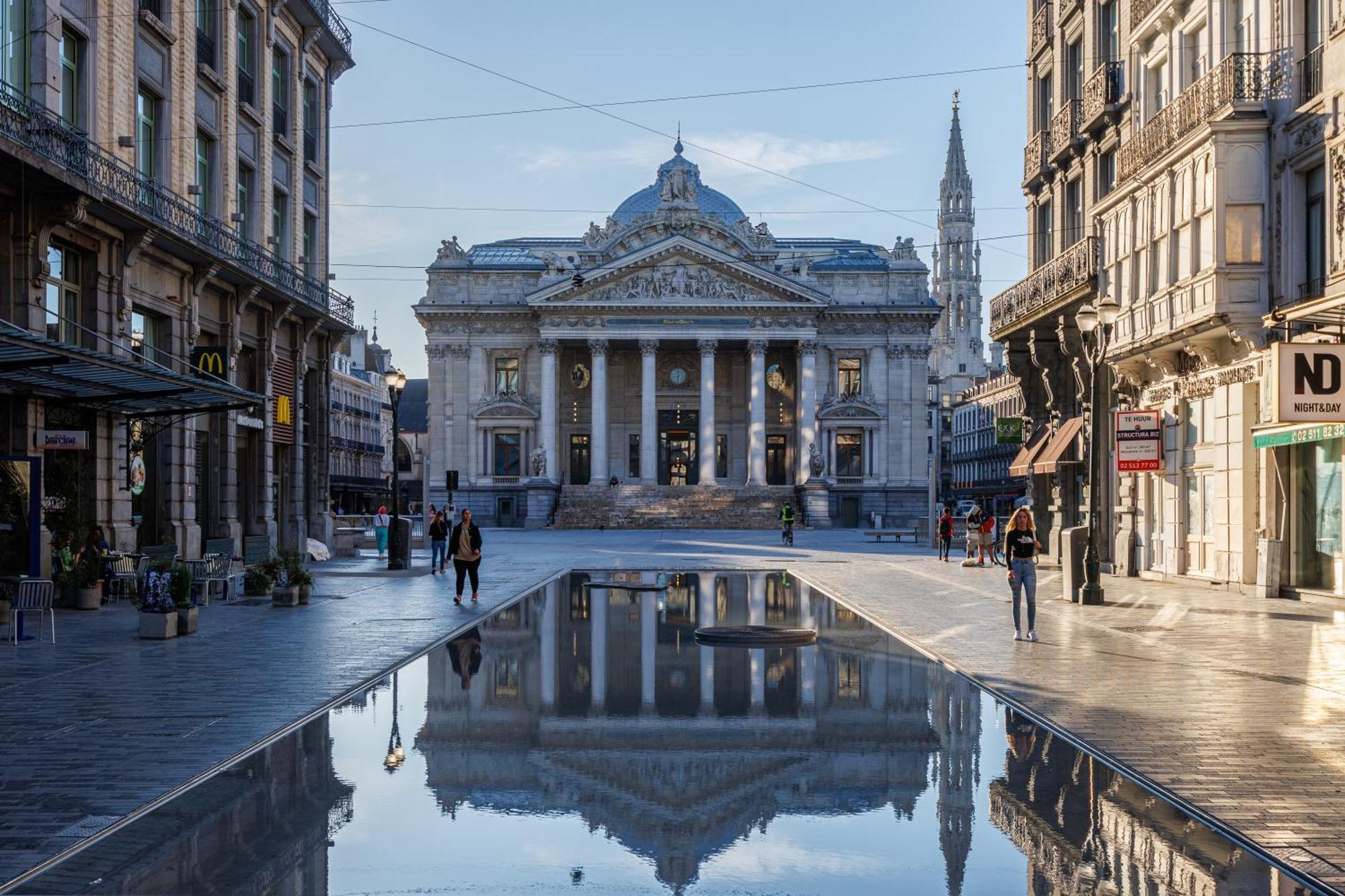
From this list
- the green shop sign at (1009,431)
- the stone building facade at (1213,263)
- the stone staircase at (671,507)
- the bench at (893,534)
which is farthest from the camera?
the stone staircase at (671,507)

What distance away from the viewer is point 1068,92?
38.6 meters

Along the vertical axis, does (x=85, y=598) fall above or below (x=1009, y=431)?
below

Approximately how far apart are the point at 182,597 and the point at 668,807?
41.0 feet

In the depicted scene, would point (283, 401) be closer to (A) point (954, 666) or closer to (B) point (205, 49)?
(B) point (205, 49)

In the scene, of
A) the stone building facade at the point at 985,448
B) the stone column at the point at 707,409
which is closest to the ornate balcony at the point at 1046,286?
the stone column at the point at 707,409

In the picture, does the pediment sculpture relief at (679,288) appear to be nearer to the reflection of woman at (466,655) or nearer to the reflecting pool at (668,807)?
the reflection of woman at (466,655)

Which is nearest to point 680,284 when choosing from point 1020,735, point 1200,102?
point 1200,102

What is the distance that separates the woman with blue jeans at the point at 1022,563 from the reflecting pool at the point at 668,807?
4525 mm

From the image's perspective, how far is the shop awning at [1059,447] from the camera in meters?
36.8

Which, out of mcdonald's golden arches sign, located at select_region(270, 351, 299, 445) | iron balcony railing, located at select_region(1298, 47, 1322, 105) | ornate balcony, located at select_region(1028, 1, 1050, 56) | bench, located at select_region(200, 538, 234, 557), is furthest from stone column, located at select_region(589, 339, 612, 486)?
iron balcony railing, located at select_region(1298, 47, 1322, 105)

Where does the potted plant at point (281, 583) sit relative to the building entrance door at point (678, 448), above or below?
below

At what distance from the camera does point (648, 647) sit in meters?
18.1

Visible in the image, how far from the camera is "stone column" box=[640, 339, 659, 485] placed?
8956cm

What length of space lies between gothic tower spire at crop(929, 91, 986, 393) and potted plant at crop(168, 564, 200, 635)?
142 m
